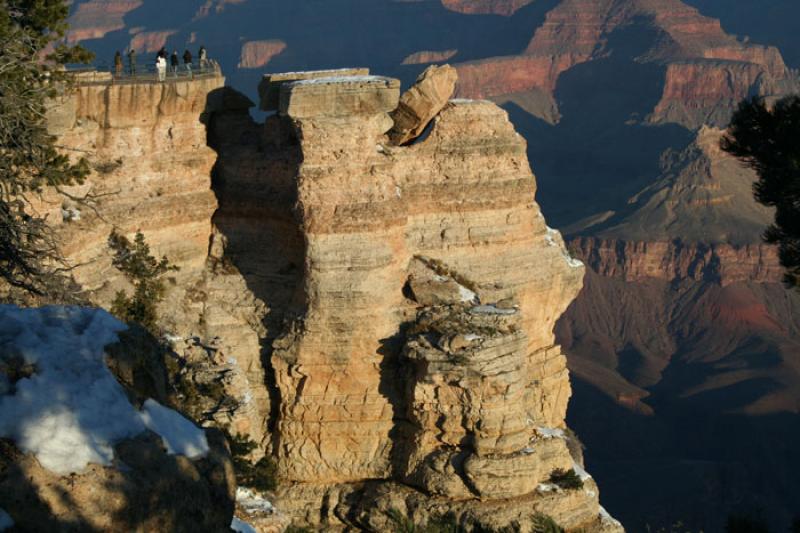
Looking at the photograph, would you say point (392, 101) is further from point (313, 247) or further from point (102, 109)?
point (102, 109)

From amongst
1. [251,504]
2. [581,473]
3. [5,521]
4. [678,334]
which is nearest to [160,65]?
[251,504]

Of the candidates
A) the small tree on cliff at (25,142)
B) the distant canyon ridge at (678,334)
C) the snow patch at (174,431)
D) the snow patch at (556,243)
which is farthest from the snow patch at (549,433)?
the distant canyon ridge at (678,334)

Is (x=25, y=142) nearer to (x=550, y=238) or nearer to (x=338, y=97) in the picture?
(x=338, y=97)

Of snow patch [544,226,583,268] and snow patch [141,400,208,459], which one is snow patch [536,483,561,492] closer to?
snow patch [544,226,583,268]

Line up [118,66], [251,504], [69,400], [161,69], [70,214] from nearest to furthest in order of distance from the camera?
1. [69,400]
2. [251,504]
3. [70,214]
4. [118,66]
5. [161,69]

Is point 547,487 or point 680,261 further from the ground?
point 547,487

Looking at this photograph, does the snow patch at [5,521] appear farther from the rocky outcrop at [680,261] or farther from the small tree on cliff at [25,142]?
the rocky outcrop at [680,261]

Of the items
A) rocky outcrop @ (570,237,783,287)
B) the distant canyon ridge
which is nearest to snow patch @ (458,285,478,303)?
the distant canyon ridge
